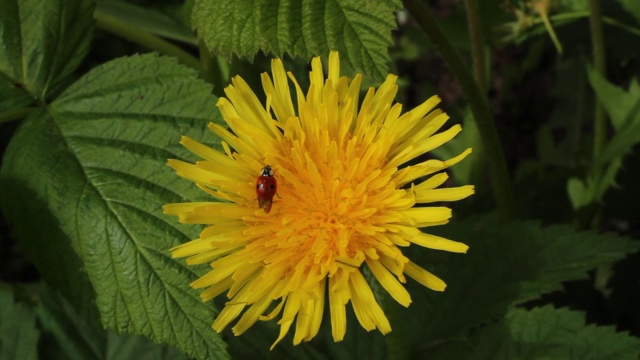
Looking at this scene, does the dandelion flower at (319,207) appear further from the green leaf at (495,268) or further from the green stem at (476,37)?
the green stem at (476,37)

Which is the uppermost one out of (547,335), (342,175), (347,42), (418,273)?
(347,42)

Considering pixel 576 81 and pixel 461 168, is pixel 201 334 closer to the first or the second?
pixel 461 168

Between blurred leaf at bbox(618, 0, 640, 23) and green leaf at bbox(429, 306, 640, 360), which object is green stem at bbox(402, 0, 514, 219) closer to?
green leaf at bbox(429, 306, 640, 360)

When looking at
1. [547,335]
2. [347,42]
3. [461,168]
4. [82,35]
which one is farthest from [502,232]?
[82,35]

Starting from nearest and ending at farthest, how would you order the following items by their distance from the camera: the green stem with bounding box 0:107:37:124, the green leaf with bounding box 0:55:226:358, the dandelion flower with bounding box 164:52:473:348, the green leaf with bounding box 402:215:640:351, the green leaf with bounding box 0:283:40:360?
the dandelion flower with bounding box 164:52:473:348, the green leaf with bounding box 0:55:226:358, the green stem with bounding box 0:107:37:124, the green leaf with bounding box 402:215:640:351, the green leaf with bounding box 0:283:40:360

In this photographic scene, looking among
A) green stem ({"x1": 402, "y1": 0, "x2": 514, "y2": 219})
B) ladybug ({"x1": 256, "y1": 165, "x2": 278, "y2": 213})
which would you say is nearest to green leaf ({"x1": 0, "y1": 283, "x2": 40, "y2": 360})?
ladybug ({"x1": 256, "y1": 165, "x2": 278, "y2": 213})

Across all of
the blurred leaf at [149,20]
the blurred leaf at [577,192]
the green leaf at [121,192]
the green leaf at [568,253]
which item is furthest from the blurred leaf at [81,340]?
the blurred leaf at [577,192]
